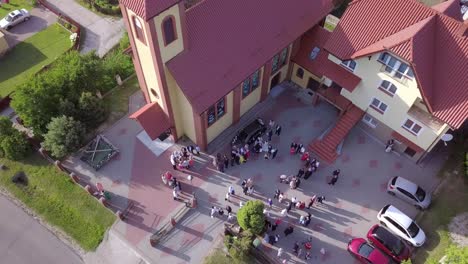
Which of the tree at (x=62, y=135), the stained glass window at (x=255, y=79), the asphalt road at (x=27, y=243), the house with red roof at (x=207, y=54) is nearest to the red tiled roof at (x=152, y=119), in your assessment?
the house with red roof at (x=207, y=54)

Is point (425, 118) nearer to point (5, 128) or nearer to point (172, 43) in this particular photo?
point (172, 43)

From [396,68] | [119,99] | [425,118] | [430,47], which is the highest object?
[430,47]

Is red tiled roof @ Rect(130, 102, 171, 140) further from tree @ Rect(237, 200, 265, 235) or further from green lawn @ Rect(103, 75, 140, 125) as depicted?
tree @ Rect(237, 200, 265, 235)

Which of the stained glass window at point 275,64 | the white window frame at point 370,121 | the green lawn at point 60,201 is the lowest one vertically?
the green lawn at point 60,201

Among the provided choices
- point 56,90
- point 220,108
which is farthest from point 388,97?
point 56,90

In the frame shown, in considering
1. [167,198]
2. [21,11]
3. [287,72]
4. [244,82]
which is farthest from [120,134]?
[21,11]

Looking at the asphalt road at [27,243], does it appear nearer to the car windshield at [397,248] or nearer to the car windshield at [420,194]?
the car windshield at [397,248]

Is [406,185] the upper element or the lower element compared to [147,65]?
lower
